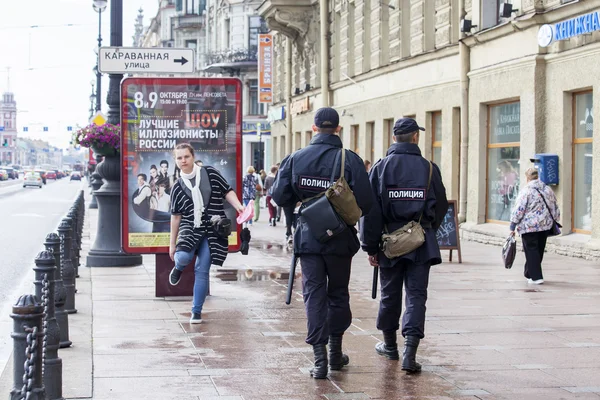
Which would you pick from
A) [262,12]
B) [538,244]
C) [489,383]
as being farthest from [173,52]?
[262,12]

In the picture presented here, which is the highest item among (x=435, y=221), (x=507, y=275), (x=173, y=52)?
(x=173, y=52)

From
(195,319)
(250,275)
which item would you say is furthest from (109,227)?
(195,319)

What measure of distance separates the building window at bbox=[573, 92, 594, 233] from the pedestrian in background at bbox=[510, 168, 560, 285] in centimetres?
455

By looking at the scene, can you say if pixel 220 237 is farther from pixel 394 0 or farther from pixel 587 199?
pixel 394 0

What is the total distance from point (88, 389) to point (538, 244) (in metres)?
8.01

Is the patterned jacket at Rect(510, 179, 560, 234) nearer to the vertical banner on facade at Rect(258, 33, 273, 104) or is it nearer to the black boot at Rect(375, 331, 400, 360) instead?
the black boot at Rect(375, 331, 400, 360)

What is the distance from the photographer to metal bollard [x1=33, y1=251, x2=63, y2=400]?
20.2ft

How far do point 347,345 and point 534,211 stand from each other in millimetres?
5647

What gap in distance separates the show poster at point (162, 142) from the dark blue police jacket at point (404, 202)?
4.48 meters

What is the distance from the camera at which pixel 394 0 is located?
26812mm

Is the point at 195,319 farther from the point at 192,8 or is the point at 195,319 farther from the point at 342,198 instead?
the point at 192,8

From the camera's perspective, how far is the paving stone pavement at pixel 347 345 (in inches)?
266

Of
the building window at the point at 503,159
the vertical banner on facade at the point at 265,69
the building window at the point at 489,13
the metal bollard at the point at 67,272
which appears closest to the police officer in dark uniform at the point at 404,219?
the metal bollard at the point at 67,272

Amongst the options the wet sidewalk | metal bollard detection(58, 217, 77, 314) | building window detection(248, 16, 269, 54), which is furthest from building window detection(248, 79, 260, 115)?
metal bollard detection(58, 217, 77, 314)
